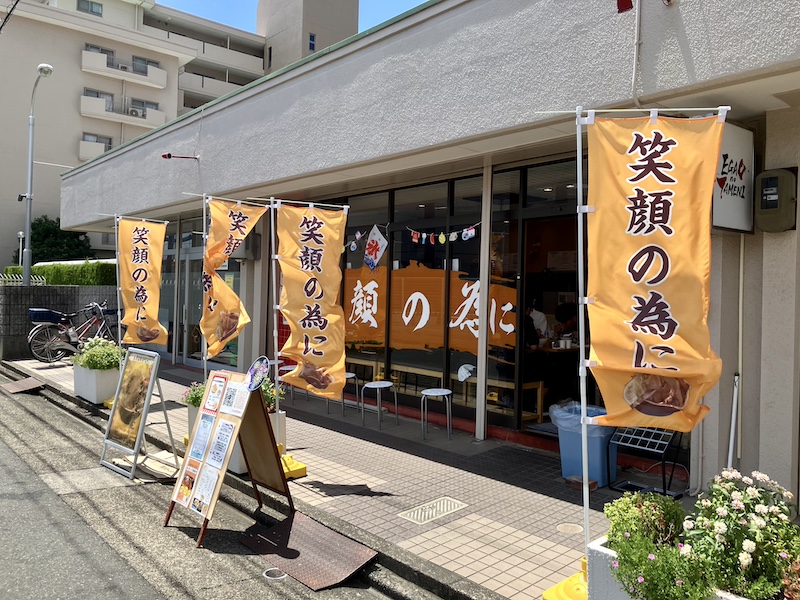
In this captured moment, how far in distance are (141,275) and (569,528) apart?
26.0 ft

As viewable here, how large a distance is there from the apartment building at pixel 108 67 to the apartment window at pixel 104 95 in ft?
0.20

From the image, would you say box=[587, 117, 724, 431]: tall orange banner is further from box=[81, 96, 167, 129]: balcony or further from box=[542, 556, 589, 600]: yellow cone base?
box=[81, 96, 167, 129]: balcony

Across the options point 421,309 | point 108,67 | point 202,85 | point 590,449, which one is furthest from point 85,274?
point 202,85

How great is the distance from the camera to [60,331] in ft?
50.9

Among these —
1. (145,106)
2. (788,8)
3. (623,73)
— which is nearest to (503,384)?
(623,73)

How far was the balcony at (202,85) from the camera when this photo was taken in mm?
43344

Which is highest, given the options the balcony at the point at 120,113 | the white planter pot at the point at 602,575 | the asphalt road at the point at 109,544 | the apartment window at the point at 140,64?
the apartment window at the point at 140,64

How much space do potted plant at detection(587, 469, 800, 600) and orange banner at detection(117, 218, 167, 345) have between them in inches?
336

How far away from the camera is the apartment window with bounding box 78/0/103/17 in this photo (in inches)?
1586

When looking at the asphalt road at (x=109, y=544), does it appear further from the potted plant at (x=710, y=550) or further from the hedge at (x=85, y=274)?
the hedge at (x=85, y=274)

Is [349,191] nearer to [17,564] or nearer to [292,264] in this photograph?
[292,264]

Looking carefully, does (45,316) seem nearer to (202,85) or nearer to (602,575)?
(602,575)

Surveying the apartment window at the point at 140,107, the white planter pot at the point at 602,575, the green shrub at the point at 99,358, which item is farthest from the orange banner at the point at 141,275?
the apartment window at the point at 140,107

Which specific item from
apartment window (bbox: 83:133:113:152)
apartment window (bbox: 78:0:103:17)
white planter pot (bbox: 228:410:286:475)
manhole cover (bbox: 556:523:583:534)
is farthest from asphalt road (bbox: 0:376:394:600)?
apartment window (bbox: 78:0:103:17)
